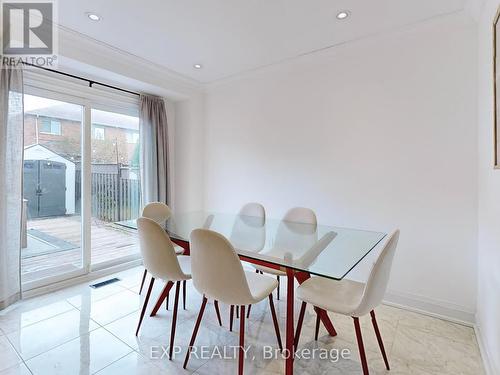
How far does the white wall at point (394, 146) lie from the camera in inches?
84.7

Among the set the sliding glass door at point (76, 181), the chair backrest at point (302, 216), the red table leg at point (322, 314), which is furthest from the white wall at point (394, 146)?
the sliding glass door at point (76, 181)

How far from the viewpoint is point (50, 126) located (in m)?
2.77

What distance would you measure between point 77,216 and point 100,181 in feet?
1.63

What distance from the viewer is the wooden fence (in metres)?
3.19

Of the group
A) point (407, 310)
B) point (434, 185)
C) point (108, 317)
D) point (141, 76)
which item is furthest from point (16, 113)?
point (407, 310)

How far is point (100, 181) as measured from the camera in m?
3.25

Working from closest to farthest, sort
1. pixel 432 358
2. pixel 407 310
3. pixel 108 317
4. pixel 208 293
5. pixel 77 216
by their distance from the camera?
1. pixel 208 293
2. pixel 432 358
3. pixel 108 317
4. pixel 407 310
5. pixel 77 216

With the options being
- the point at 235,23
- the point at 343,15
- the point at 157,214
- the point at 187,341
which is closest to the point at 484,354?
the point at 187,341

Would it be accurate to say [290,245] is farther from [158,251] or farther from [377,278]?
[158,251]

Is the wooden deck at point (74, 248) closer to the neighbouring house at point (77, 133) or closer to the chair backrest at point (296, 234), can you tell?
the neighbouring house at point (77, 133)

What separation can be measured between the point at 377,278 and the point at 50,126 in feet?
11.1

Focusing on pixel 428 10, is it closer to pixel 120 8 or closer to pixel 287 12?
pixel 287 12

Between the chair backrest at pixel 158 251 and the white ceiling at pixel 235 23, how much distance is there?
5.66 ft

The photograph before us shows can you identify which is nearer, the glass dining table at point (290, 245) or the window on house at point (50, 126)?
the glass dining table at point (290, 245)
